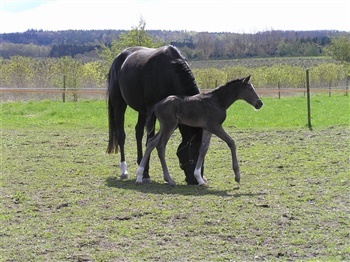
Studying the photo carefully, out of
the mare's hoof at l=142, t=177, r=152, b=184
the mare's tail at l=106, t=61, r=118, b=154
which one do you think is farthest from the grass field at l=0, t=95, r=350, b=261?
the mare's tail at l=106, t=61, r=118, b=154

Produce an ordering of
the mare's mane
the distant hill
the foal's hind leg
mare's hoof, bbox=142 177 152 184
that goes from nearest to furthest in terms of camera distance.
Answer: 1. the foal's hind leg
2. the mare's mane
3. mare's hoof, bbox=142 177 152 184
4. the distant hill

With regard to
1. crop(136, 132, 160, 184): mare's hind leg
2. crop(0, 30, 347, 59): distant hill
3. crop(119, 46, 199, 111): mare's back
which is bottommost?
crop(136, 132, 160, 184): mare's hind leg

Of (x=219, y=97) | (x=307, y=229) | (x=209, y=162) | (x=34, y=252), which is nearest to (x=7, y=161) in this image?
(x=209, y=162)

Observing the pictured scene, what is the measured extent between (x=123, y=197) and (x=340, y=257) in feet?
11.1

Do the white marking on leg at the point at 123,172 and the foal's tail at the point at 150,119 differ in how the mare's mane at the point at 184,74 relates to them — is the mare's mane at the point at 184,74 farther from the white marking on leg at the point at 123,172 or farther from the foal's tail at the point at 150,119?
the white marking on leg at the point at 123,172

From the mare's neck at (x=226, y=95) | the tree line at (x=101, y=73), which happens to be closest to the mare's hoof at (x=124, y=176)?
the mare's neck at (x=226, y=95)

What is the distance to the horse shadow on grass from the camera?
7.68m

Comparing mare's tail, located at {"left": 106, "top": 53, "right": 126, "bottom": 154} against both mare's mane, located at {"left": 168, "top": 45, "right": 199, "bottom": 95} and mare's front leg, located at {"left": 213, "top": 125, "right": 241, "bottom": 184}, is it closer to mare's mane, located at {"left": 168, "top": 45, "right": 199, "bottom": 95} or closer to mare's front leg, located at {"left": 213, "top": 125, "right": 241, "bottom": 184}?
mare's mane, located at {"left": 168, "top": 45, "right": 199, "bottom": 95}

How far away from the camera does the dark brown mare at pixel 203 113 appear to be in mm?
8141

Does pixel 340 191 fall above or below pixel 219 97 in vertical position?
below

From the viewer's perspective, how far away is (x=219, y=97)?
838 cm

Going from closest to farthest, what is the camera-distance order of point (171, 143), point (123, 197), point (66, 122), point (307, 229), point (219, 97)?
point (307, 229) → point (123, 197) → point (219, 97) → point (171, 143) → point (66, 122)

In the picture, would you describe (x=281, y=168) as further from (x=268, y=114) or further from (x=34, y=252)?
(x=268, y=114)

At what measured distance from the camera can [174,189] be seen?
8.10 meters
